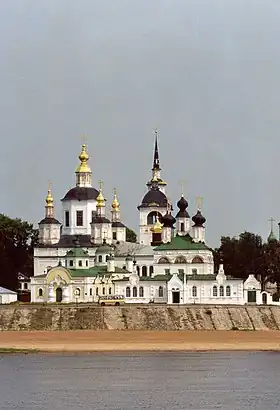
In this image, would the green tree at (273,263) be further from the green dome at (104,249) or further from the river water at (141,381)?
the river water at (141,381)

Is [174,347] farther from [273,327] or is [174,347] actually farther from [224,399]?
[224,399]

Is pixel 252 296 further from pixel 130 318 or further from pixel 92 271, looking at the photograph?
pixel 130 318

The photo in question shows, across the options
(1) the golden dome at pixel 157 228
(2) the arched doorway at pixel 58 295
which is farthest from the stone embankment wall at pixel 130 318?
(1) the golden dome at pixel 157 228

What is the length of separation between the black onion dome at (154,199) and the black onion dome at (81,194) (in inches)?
419

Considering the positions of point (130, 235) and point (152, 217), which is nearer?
point (152, 217)

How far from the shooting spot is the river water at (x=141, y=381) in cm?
5353

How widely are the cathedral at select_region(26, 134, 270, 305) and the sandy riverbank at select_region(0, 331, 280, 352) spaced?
12.8 meters

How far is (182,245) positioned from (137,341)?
2741 cm

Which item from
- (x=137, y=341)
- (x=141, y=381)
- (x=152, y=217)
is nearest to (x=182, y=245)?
(x=152, y=217)

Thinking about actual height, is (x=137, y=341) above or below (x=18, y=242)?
below

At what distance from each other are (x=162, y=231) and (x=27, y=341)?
38.2 m

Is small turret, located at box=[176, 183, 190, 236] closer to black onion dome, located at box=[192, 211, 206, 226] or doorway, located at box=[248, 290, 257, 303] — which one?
black onion dome, located at box=[192, 211, 206, 226]

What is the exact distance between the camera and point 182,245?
113 meters

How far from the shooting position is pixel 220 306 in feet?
332
